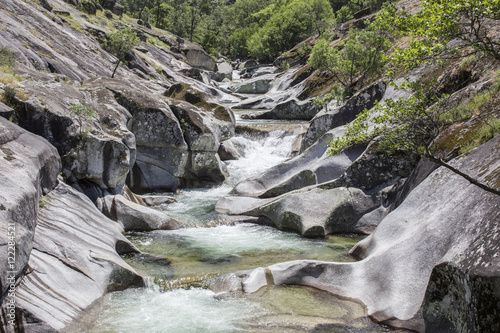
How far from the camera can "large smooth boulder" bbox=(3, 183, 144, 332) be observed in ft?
24.7

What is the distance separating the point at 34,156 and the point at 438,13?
1082 cm

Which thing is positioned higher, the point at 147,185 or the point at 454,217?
the point at 454,217

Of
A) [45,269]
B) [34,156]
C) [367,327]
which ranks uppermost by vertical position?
[34,156]

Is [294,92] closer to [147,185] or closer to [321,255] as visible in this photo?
[147,185]

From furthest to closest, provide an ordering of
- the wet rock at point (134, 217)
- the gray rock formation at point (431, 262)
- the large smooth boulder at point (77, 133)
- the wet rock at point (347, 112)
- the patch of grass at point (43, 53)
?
the patch of grass at point (43, 53)
the wet rock at point (347, 112)
the wet rock at point (134, 217)
the large smooth boulder at point (77, 133)
the gray rock formation at point (431, 262)

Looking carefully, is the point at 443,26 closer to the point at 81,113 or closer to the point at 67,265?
the point at 67,265

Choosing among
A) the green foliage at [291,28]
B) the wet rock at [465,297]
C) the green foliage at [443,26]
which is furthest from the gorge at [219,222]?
the green foliage at [291,28]

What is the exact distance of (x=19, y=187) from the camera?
8.09m

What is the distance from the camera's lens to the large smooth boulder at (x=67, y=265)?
7.52 metres

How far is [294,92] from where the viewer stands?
4681cm

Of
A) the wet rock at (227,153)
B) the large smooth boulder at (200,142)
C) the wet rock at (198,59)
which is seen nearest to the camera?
the large smooth boulder at (200,142)

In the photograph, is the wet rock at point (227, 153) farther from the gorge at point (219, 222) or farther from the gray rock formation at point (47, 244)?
the gray rock formation at point (47, 244)

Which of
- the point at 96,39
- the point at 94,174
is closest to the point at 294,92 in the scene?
the point at 96,39

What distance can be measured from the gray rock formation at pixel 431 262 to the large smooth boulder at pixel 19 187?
223 inches
